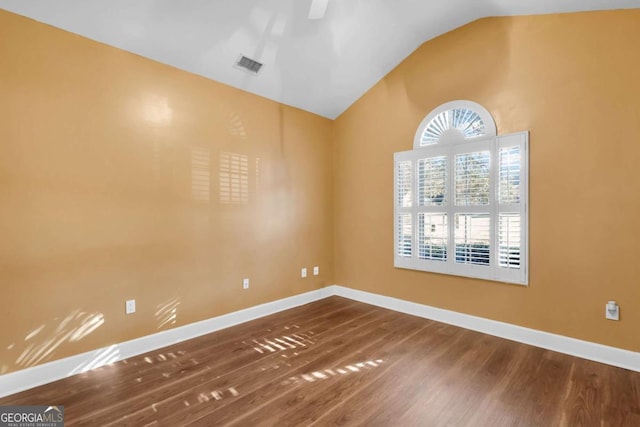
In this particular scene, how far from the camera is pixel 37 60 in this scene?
229cm

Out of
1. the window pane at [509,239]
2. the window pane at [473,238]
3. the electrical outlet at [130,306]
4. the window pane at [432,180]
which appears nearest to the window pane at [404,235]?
the window pane at [432,180]

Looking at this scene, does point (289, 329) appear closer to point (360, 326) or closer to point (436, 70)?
point (360, 326)

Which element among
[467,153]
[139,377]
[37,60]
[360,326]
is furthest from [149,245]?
[467,153]

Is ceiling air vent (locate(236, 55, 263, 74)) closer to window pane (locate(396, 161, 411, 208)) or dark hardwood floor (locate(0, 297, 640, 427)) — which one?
window pane (locate(396, 161, 411, 208))

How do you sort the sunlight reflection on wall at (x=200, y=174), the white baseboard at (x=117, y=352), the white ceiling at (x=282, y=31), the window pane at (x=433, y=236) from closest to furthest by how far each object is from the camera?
the white baseboard at (x=117, y=352) → the white ceiling at (x=282, y=31) → the sunlight reflection on wall at (x=200, y=174) → the window pane at (x=433, y=236)

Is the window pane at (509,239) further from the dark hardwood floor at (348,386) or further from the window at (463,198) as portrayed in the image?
the dark hardwood floor at (348,386)

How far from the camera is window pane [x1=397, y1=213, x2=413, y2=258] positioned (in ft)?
12.5

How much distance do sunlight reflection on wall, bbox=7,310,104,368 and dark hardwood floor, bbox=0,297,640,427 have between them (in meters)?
0.23

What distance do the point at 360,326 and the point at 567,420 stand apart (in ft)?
6.12

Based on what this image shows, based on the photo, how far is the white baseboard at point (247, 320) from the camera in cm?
226

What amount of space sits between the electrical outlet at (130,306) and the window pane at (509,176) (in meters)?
3.65

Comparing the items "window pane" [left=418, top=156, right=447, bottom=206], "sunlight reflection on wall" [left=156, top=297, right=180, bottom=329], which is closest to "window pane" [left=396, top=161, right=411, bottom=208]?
"window pane" [left=418, top=156, right=447, bottom=206]

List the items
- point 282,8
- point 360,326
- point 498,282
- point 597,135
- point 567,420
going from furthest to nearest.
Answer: point 360,326
point 498,282
point 282,8
point 597,135
point 567,420

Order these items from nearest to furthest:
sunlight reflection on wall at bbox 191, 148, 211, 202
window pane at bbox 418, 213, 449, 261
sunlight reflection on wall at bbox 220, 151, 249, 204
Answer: sunlight reflection on wall at bbox 191, 148, 211, 202 < sunlight reflection on wall at bbox 220, 151, 249, 204 < window pane at bbox 418, 213, 449, 261
